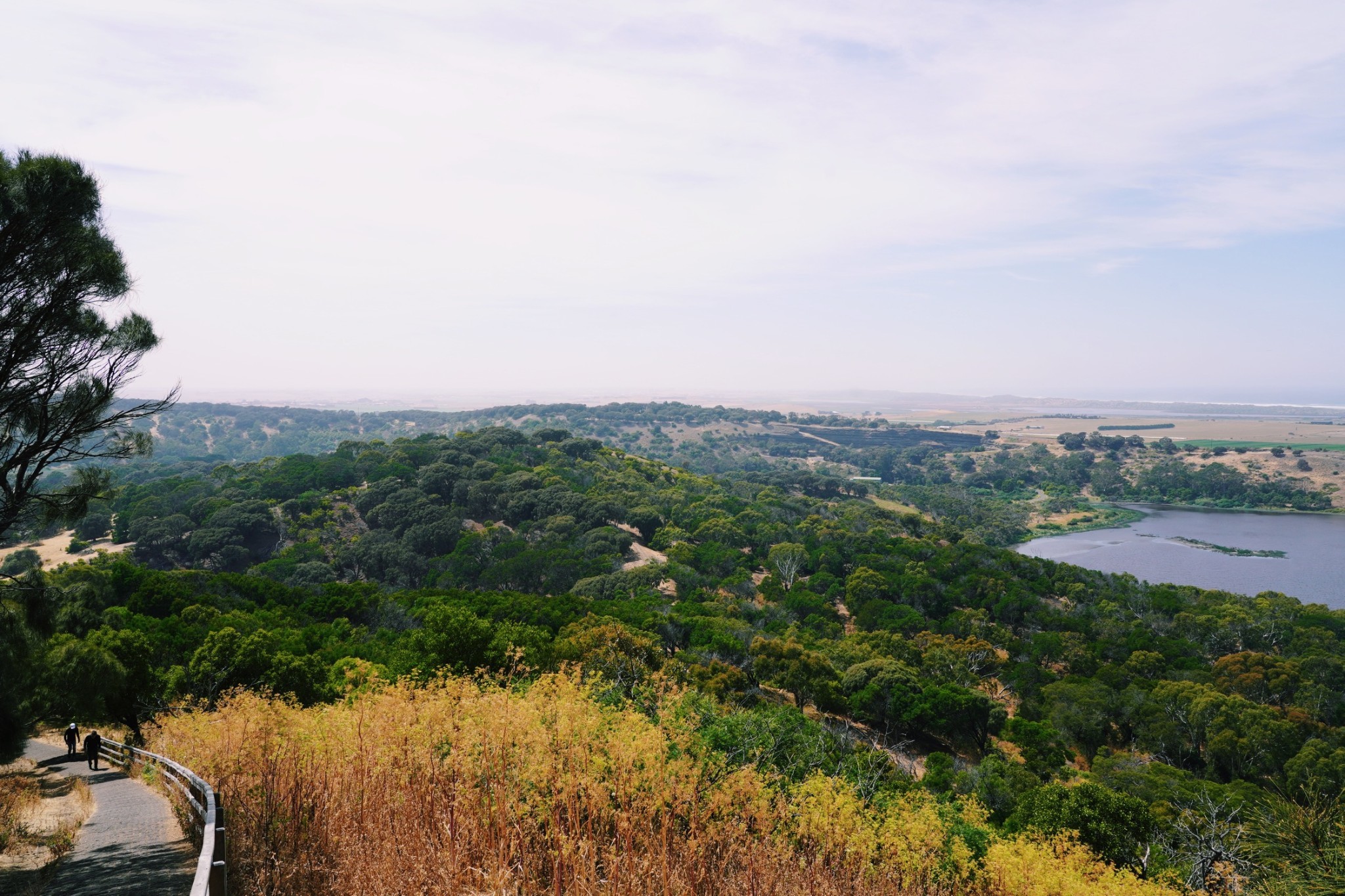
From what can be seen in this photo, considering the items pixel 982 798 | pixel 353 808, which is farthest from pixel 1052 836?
pixel 353 808

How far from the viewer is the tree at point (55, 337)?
7.47 meters

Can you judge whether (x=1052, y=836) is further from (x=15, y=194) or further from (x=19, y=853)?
(x=15, y=194)

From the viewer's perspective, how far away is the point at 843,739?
23.2 meters

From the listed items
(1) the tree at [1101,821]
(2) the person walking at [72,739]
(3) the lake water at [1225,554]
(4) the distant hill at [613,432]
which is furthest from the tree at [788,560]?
(4) the distant hill at [613,432]

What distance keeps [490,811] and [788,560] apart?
47194mm

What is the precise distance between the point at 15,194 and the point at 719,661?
95.3 feet

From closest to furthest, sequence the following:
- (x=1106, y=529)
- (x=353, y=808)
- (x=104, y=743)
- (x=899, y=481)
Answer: (x=353, y=808) < (x=104, y=743) < (x=1106, y=529) < (x=899, y=481)

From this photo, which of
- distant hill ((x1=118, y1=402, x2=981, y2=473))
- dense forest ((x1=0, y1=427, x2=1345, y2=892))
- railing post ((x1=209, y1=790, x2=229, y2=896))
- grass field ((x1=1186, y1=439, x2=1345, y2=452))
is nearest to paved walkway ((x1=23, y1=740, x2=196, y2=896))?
railing post ((x1=209, y1=790, x2=229, y2=896))

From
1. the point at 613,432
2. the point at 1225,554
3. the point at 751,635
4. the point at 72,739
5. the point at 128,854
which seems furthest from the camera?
the point at 613,432

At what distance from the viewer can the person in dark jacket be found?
539 inches

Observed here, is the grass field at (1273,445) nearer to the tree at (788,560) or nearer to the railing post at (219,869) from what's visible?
the tree at (788,560)

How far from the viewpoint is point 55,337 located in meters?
8.10

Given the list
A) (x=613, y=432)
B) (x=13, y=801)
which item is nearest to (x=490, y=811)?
(x=13, y=801)

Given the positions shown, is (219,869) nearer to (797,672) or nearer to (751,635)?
(797,672)
